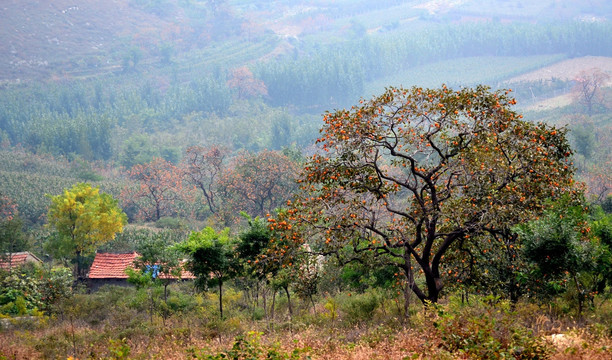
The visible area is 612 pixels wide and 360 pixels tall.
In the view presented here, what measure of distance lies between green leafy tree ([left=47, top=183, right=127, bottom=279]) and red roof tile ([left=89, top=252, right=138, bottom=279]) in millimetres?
896

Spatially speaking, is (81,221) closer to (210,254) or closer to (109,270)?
(109,270)

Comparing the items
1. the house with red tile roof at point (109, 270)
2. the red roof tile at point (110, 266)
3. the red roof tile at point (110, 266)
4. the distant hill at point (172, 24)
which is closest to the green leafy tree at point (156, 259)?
the house with red tile roof at point (109, 270)

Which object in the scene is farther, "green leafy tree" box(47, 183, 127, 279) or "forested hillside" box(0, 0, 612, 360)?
"green leafy tree" box(47, 183, 127, 279)

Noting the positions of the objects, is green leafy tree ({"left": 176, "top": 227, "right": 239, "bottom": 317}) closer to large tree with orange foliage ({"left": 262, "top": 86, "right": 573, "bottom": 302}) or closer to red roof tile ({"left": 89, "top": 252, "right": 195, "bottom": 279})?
large tree with orange foliage ({"left": 262, "top": 86, "right": 573, "bottom": 302})

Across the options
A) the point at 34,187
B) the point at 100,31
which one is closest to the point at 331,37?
the point at 100,31

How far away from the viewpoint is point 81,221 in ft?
107

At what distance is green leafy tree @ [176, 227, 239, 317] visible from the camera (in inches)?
674

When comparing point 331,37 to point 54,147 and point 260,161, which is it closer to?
point 54,147

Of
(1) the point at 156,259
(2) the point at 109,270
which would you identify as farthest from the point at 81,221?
(1) the point at 156,259

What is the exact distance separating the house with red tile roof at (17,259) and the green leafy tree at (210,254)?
18329 mm

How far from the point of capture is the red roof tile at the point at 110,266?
32250 millimetres

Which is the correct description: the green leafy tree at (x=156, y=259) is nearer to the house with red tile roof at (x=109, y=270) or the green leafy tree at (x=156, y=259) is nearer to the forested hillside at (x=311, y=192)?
the forested hillside at (x=311, y=192)

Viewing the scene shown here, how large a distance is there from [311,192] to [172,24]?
532 ft

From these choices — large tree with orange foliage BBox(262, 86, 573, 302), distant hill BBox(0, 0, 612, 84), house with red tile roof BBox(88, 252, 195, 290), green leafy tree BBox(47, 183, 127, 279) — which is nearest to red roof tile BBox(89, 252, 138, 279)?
house with red tile roof BBox(88, 252, 195, 290)
